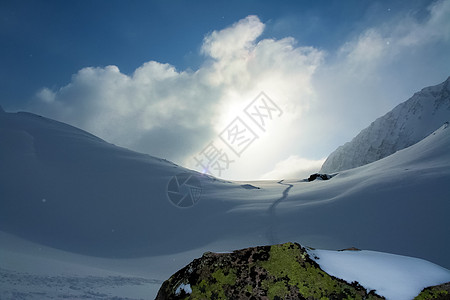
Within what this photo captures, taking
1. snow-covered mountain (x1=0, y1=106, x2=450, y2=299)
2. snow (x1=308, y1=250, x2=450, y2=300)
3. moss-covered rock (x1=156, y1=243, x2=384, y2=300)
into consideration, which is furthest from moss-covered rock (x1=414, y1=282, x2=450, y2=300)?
snow-covered mountain (x1=0, y1=106, x2=450, y2=299)

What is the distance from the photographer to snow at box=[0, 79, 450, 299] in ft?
25.6

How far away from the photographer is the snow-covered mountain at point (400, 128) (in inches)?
3236

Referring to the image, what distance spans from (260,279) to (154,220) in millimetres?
13129

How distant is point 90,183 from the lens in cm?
1734

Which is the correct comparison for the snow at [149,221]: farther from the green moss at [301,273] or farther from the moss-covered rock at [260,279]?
the green moss at [301,273]

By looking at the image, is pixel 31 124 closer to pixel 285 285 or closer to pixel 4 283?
→ pixel 4 283

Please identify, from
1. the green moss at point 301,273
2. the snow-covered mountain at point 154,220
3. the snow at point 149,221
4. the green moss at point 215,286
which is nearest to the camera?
the green moss at point 301,273

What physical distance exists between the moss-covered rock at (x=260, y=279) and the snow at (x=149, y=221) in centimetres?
415

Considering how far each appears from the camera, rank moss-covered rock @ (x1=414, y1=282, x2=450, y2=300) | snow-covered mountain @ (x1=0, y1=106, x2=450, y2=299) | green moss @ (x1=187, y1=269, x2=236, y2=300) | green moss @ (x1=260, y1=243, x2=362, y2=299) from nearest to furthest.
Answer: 1. moss-covered rock @ (x1=414, y1=282, x2=450, y2=300)
2. green moss @ (x1=260, y1=243, x2=362, y2=299)
3. green moss @ (x1=187, y1=269, x2=236, y2=300)
4. snow-covered mountain @ (x1=0, y1=106, x2=450, y2=299)

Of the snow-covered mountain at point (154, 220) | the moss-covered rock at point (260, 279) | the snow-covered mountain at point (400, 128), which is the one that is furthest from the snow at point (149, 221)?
the snow-covered mountain at point (400, 128)

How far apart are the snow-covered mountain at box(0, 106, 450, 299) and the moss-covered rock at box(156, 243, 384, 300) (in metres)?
4.16

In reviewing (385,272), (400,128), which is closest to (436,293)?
(385,272)

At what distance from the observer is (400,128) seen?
87.5 meters

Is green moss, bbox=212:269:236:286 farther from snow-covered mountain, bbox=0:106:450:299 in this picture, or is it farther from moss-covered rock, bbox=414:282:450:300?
snow-covered mountain, bbox=0:106:450:299
